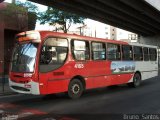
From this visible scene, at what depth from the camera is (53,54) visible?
12516 mm

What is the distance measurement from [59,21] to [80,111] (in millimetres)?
27914

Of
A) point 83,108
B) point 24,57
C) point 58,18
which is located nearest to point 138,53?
point 24,57

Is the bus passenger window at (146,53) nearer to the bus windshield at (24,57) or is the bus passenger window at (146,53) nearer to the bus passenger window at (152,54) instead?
the bus passenger window at (152,54)

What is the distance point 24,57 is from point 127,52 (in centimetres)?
747

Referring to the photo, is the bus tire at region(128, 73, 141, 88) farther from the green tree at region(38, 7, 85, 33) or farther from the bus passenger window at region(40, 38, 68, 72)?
the green tree at region(38, 7, 85, 33)

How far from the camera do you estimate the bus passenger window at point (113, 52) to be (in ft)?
52.3

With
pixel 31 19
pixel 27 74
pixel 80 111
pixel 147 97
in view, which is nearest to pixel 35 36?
pixel 27 74

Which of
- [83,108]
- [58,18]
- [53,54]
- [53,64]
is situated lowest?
[83,108]

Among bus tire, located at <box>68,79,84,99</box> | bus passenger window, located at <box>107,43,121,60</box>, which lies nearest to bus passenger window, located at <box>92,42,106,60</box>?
bus passenger window, located at <box>107,43,121,60</box>

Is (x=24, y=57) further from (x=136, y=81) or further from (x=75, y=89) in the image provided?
(x=136, y=81)

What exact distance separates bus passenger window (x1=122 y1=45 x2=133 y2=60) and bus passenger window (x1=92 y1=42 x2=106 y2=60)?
225cm

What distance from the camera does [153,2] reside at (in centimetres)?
2988

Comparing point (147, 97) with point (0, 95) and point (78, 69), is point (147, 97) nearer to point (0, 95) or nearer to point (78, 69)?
point (78, 69)

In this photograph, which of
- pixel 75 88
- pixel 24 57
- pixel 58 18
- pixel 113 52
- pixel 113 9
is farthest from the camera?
pixel 58 18
